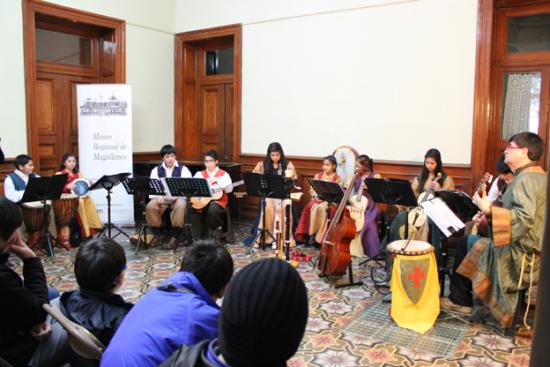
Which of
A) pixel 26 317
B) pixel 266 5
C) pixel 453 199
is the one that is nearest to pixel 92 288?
pixel 26 317

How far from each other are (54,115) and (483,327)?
6.54 metres

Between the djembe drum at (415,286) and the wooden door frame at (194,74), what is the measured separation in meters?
4.69

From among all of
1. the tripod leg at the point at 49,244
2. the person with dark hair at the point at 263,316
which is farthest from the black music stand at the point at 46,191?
the person with dark hair at the point at 263,316

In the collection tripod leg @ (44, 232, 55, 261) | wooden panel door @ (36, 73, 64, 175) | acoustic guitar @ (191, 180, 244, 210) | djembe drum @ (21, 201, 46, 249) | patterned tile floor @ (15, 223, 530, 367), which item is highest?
wooden panel door @ (36, 73, 64, 175)

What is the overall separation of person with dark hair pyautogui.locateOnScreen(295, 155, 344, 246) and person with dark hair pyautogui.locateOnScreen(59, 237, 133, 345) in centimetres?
430

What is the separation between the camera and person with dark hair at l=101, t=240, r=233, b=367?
1454mm

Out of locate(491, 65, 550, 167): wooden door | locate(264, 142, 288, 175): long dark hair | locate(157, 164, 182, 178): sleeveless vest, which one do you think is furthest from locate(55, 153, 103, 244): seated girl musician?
locate(491, 65, 550, 167): wooden door

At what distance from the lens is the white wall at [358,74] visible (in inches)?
242

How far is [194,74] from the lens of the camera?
894 centimetres

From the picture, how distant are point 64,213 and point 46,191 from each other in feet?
2.36

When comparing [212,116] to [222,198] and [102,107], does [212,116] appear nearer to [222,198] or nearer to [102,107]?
[102,107]

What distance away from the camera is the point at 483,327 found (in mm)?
3900

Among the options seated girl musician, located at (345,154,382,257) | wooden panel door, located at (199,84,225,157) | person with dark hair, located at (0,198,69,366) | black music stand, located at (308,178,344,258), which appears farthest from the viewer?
wooden panel door, located at (199,84,225,157)

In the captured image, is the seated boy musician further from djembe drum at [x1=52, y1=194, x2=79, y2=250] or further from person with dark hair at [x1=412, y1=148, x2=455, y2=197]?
person with dark hair at [x1=412, y1=148, x2=455, y2=197]
